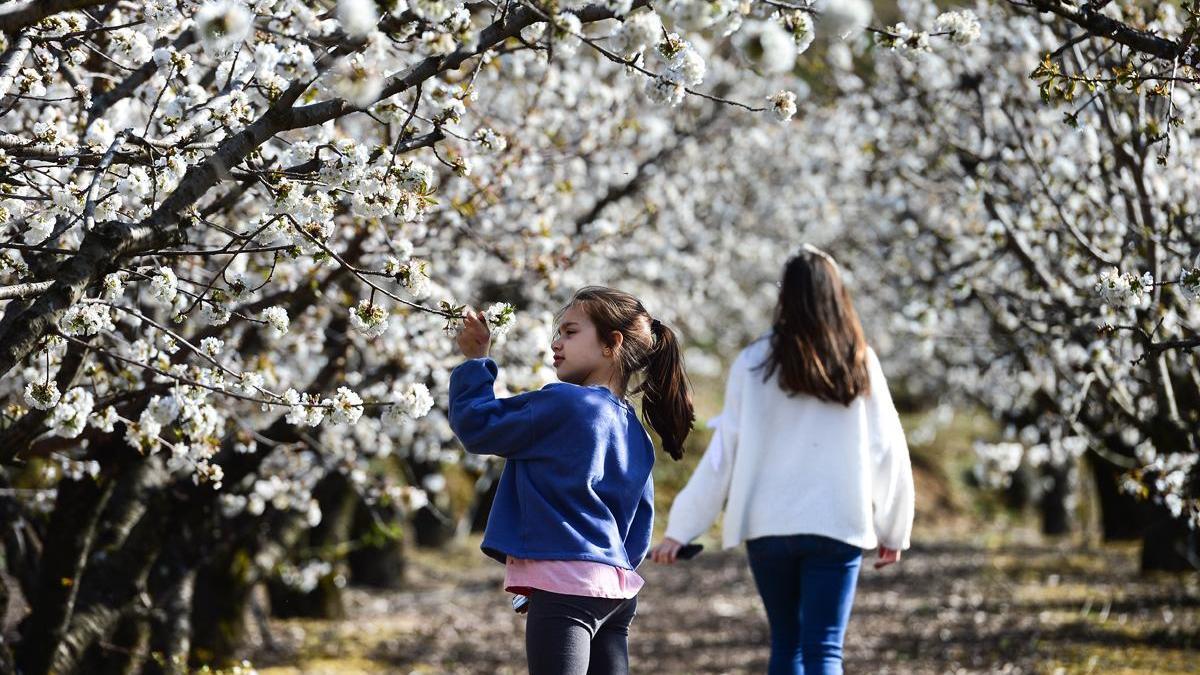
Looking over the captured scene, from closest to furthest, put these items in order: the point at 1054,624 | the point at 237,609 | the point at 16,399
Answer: the point at 16,399
the point at 237,609
the point at 1054,624

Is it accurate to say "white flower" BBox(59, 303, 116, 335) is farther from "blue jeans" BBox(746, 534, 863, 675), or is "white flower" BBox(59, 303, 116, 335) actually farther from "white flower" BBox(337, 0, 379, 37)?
"blue jeans" BBox(746, 534, 863, 675)

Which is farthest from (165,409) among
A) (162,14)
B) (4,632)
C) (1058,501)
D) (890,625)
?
(1058,501)

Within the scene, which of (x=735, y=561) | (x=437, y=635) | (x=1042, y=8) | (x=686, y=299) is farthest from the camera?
(x=735, y=561)

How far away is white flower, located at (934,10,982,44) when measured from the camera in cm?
311

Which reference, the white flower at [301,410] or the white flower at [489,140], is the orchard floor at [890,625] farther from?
the white flower at [301,410]

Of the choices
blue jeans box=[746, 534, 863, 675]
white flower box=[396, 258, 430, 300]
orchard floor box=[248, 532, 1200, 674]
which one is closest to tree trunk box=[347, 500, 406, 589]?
orchard floor box=[248, 532, 1200, 674]

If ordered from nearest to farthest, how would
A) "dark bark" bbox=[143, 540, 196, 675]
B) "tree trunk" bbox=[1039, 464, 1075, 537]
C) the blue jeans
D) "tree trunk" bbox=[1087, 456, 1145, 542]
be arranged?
the blue jeans < "dark bark" bbox=[143, 540, 196, 675] < "tree trunk" bbox=[1087, 456, 1145, 542] < "tree trunk" bbox=[1039, 464, 1075, 537]

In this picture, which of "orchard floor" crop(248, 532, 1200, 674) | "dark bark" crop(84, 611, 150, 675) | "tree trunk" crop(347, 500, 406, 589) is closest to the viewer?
"dark bark" crop(84, 611, 150, 675)

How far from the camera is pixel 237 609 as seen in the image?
22.3ft

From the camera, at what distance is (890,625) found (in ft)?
27.2

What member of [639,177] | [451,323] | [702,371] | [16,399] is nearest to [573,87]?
[639,177]

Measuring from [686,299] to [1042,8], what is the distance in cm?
820

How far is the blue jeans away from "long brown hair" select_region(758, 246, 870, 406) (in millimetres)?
509

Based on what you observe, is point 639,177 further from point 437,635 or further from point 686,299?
point 437,635
